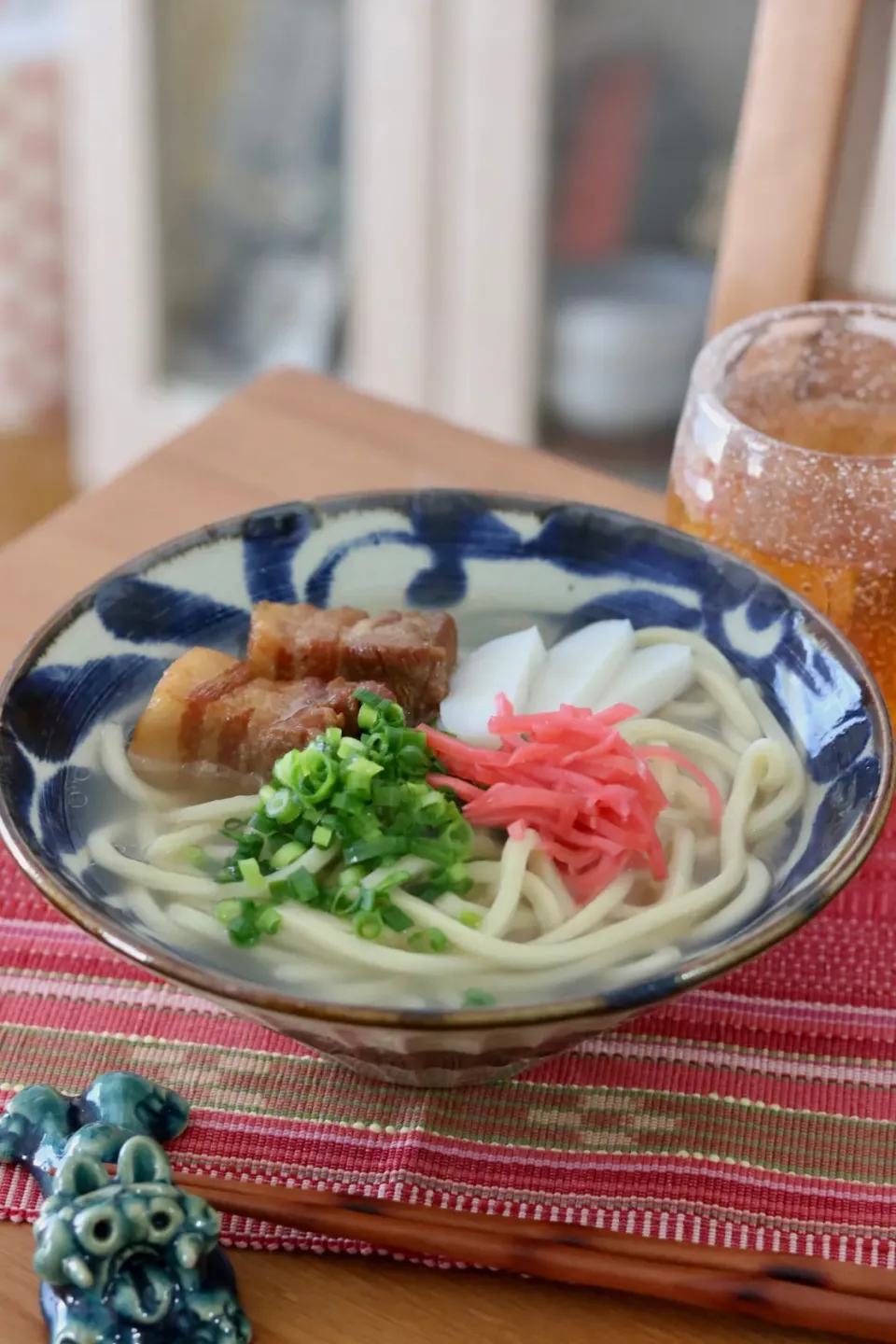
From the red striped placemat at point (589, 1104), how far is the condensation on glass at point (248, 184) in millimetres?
2425

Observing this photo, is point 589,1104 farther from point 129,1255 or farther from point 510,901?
point 129,1255

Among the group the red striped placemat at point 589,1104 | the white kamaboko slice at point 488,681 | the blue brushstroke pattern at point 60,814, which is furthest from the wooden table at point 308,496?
the white kamaboko slice at point 488,681

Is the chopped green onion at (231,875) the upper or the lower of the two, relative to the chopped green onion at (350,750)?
lower

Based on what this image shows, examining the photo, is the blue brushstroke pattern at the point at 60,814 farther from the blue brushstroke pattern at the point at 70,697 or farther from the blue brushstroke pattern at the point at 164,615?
the blue brushstroke pattern at the point at 164,615

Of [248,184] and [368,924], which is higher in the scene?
[368,924]

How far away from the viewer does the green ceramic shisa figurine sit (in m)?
0.83

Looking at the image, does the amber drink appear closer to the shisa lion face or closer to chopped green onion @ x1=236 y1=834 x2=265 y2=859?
chopped green onion @ x1=236 y1=834 x2=265 y2=859

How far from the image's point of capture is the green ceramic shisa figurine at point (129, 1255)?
835 mm

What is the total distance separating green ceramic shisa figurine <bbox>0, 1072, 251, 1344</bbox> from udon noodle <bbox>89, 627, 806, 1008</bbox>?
0.15 m

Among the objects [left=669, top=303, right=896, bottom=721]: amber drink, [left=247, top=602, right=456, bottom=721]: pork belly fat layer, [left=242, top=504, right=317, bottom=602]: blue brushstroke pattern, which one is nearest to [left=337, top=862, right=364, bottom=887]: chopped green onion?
[left=247, top=602, right=456, bottom=721]: pork belly fat layer

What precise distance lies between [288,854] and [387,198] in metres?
2.33

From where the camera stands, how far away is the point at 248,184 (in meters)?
3.38

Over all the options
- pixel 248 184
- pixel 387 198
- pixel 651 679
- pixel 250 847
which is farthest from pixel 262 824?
pixel 248 184

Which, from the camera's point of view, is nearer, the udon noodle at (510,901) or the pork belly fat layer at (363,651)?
the udon noodle at (510,901)
